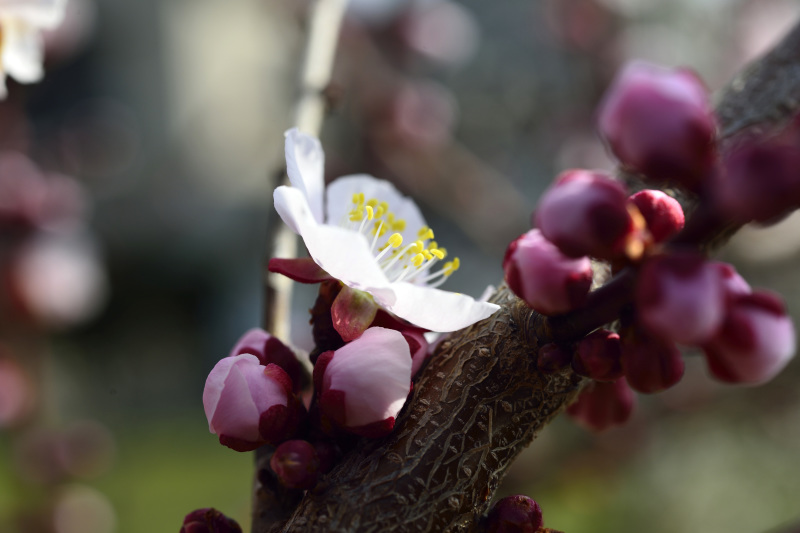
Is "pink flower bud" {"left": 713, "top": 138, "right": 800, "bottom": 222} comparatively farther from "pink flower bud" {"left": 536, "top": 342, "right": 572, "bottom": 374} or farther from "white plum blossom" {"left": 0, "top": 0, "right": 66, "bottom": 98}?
"white plum blossom" {"left": 0, "top": 0, "right": 66, "bottom": 98}

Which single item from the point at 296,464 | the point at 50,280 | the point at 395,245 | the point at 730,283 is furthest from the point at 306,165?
the point at 50,280

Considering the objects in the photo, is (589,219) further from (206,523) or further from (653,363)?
(206,523)

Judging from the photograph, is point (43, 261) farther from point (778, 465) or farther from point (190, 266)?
point (190, 266)

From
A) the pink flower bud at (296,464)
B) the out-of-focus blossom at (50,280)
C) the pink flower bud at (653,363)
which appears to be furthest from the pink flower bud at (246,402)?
the out-of-focus blossom at (50,280)

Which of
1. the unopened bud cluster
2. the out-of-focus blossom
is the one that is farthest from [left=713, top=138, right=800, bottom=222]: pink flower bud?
the out-of-focus blossom

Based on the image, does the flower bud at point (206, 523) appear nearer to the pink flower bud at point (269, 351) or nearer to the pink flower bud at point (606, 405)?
the pink flower bud at point (269, 351)
